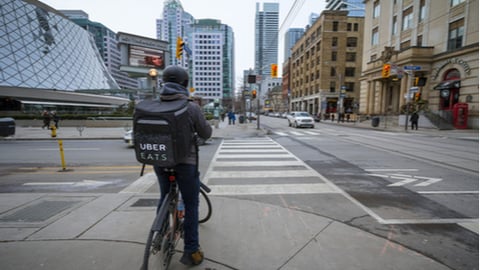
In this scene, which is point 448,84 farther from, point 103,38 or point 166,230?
point 103,38

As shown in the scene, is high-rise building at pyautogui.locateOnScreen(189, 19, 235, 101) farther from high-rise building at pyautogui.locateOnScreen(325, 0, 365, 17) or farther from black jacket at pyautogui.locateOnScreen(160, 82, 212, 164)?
black jacket at pyautogui.locateOnScreen(160, 82, 212, 164)

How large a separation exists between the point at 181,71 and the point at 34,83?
61.6 m

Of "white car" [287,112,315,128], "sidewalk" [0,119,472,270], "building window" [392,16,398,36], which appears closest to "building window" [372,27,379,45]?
"building window" [392,16,398,36]

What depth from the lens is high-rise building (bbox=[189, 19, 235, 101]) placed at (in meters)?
97.4

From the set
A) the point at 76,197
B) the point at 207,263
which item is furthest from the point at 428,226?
the point at 76,197

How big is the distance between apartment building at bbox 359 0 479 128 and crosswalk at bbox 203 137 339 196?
2098 centimetres

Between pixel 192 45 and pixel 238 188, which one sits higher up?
pixel 192 45

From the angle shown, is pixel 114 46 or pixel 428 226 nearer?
pixel 428 226

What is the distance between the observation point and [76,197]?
4.54 metres

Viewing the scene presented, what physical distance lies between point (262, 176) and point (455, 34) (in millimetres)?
30432

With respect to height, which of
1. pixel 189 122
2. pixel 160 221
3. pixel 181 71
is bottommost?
pixel 160 221

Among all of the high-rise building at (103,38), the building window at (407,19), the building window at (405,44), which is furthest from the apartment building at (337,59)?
the high-rise building at (103,38)

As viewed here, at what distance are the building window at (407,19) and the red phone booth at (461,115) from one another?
14091 millimetres

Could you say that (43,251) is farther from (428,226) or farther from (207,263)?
(428,226)
